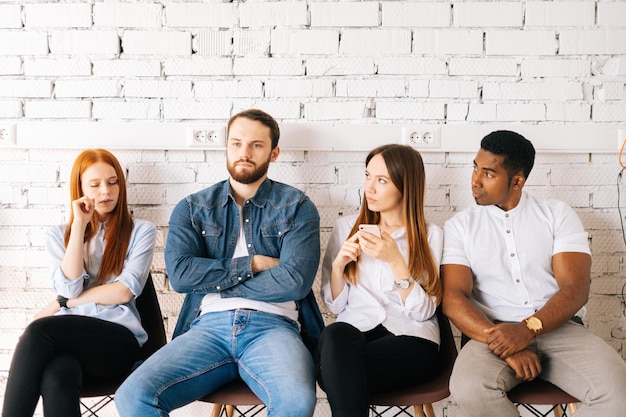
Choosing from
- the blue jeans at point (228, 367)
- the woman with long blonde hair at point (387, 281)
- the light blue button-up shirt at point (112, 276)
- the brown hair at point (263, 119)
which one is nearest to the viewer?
the blue jeans at point (228, 367)

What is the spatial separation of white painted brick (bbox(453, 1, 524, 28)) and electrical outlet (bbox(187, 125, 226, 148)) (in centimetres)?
110

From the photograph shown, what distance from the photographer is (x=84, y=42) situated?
2551 mm

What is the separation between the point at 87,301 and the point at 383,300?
107 cm

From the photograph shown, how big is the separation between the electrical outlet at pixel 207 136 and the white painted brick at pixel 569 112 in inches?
54.3

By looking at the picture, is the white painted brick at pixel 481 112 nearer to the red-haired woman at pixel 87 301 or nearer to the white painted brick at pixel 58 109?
the red-haired woman at pixel 87 301

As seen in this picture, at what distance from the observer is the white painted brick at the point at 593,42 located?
8.29 feet

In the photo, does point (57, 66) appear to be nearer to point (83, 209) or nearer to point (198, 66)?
point (198, 66)

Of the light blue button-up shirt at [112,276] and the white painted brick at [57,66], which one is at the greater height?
the white painted brick at [57,66]

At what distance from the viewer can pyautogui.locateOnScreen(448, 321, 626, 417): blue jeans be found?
1.81 m

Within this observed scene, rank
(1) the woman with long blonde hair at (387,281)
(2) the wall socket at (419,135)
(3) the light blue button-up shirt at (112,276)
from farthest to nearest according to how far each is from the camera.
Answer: (2) the wall socket at (419,135)
(3) the light blue button-up shirt at (112,276)
(1) the woman with long blonde hair at (387,281)

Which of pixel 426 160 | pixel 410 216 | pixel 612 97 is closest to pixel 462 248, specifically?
pixel 410 216

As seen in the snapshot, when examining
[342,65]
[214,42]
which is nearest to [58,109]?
[214,42]

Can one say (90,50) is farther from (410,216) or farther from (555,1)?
(555,1)

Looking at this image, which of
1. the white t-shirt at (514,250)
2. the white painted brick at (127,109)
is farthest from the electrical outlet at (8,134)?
the white t-shirt at (514,250)
